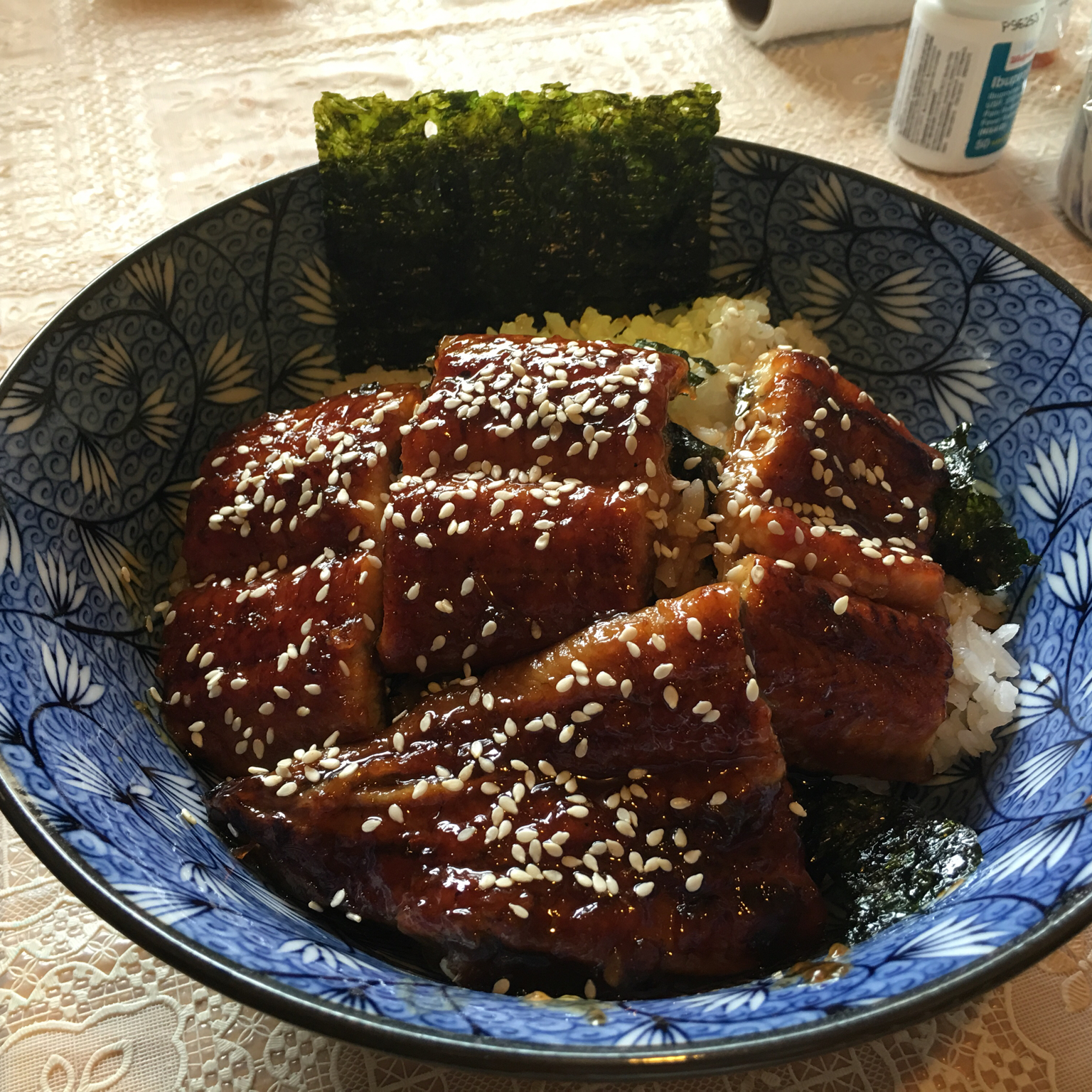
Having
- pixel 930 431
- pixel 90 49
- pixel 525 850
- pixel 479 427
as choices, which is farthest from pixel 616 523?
pixel 90 49

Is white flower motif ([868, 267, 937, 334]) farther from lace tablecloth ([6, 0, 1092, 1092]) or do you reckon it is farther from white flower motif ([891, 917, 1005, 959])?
white flower motif ([891, 917, 1005, 959])

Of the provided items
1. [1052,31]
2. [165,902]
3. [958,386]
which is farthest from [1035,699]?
[1052,31]

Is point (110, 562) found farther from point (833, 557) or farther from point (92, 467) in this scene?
point (833, 557)

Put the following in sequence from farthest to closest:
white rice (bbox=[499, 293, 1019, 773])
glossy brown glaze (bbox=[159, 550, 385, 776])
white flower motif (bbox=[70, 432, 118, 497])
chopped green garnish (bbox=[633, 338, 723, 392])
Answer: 1. chopped green garnish (bbox=[633, 338, 723, 392])
2. white flower motif (bbox=[70, 432, 118, 497])
3. white rice (bbox=[499, 293, 1019, 773])
4. glossy brown glaze (bbox=[159, 550, 385, 776])

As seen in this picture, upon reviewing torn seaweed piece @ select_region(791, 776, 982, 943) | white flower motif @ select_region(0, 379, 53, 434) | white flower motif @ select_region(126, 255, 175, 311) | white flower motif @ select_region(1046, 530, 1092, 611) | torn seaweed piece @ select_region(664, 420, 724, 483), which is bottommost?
Result: torn seaweed piece @ select_region(791, 776, 982, 943)

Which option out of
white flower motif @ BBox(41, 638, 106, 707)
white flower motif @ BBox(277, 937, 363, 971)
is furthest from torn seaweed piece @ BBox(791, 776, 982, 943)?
white flower motif @ BBox(41, 638, 106, 707)

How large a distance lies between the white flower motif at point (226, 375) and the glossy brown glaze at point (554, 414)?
624 millimetres

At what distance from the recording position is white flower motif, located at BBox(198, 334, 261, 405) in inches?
89.1

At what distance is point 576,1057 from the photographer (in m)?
1.13

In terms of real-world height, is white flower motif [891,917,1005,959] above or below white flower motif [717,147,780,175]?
below

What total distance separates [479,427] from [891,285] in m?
1.15

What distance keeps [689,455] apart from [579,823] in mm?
800

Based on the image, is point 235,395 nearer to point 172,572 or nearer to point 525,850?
point 172,572

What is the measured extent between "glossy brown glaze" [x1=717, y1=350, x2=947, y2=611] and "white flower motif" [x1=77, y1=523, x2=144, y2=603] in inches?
47.4
